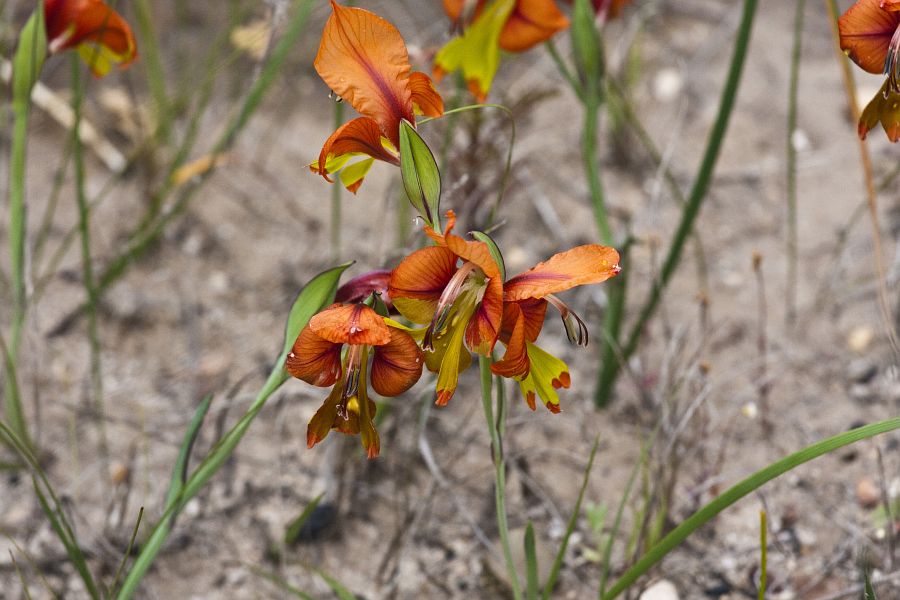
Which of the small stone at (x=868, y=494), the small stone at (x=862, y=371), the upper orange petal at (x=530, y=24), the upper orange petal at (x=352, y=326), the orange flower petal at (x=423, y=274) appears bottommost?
the small stone at (x=868, y=494)

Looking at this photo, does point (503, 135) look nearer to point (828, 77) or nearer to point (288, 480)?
point (288, 480)

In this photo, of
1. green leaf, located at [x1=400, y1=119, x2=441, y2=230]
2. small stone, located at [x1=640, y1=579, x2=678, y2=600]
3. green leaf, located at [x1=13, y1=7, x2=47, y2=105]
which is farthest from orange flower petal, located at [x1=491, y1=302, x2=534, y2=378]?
green leaf, located at [x1=13, y1=7, x2=47, y2=105]

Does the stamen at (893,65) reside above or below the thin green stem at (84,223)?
above

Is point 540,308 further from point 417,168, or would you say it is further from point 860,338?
point 860,338

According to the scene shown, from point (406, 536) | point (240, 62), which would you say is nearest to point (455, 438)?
point (406, 536)

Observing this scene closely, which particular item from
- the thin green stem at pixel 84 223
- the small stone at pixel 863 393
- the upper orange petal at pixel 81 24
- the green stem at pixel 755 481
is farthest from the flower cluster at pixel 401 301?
the small stone at pixel 863 393

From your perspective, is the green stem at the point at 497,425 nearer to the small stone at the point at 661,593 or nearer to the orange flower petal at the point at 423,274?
the orange flower petal at the point at 423,274

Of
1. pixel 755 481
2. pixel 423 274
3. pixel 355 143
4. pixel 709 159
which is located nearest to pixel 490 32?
pixel 709 159
